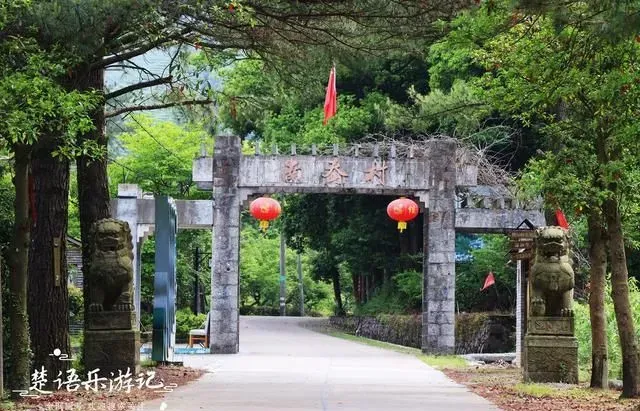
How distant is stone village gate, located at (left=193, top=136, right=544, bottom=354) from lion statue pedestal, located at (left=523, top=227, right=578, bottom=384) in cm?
1017

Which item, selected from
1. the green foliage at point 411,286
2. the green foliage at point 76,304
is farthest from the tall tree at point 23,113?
the green foliage at point 411,286

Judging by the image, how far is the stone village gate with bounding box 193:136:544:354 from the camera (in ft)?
93.4

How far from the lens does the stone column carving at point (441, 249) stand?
28906mm

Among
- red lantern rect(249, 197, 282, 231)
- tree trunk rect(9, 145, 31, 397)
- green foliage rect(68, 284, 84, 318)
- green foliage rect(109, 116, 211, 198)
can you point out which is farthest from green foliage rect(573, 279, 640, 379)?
green foliage rect(109, 116, 211, 198)

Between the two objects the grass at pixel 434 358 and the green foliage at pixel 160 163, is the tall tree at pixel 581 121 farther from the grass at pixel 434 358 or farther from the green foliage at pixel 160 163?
the green foliage at pixel 160 163

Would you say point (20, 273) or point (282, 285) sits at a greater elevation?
point (20, 273)

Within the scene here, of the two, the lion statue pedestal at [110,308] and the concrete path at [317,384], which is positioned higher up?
the lion statue pedestal at [110,308]

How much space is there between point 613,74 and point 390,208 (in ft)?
49.1

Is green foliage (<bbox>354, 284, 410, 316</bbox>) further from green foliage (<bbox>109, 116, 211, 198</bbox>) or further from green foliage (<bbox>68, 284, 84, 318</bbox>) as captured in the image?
green foliage (<bbox>68, 284, 84, 318</bbox>)

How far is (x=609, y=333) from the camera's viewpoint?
902 inches

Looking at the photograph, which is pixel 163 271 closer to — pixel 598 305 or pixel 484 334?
pixel 598 305

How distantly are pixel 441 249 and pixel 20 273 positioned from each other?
16.8 metres

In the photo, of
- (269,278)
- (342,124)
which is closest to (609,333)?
(342,124)

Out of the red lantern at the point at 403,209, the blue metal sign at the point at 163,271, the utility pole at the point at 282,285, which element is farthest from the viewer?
the utility pole at the point at 282,285
